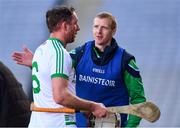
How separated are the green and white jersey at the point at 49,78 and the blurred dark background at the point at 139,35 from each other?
2.17 m

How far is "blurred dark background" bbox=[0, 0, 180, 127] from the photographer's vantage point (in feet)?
21.3

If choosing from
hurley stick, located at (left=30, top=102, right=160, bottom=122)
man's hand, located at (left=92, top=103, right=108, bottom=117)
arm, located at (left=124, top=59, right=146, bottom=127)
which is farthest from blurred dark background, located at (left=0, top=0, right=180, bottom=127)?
man's hand, located at (left=92, top=103, right=108, bottom=117)

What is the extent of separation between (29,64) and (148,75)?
81.4 inches

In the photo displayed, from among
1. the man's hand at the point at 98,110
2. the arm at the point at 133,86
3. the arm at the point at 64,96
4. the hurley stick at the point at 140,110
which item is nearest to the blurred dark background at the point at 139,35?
the arm at the point at 133,86

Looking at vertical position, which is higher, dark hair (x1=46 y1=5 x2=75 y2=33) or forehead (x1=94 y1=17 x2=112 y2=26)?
dark hair (x1=46 y1=5 x2=75 y2=33)

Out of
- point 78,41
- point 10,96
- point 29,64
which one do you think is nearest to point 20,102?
point 10,96

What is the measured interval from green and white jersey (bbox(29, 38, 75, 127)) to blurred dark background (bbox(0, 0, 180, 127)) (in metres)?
2.17

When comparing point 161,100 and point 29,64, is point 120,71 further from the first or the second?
point 161,100

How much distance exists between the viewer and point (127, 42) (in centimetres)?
667

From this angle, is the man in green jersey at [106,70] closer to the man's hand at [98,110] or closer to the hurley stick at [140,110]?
the hurley stick at [140,110]

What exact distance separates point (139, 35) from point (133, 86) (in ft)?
6.17

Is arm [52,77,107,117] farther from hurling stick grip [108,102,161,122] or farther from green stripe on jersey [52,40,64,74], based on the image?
hurling stick grip [108,102,161,122]

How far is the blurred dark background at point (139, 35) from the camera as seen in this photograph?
6.48 metres

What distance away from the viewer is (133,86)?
4.89 meters
